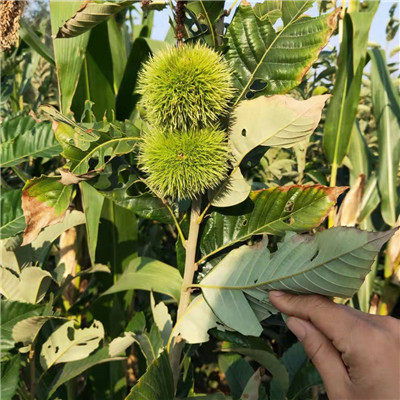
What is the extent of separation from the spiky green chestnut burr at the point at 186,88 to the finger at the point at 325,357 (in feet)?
1.15

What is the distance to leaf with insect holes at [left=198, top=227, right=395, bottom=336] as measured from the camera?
67 cm

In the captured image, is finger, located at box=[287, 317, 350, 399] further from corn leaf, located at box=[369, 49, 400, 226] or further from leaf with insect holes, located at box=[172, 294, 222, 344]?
corn leaf, located at box=[369, 49, 400, 226]

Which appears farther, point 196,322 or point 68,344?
point 68,344

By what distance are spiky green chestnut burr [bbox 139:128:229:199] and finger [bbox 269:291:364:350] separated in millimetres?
214

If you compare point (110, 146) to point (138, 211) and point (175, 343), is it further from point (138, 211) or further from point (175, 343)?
point (175, 343)

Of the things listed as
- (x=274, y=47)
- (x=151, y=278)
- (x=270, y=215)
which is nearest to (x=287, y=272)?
(x=270, y=215)

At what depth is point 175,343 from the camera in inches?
34.1

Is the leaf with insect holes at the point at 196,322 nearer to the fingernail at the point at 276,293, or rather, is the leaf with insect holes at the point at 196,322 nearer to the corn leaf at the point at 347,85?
the fingernail at the point at 276,293

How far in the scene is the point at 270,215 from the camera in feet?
2.75

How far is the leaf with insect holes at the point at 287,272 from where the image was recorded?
67cm

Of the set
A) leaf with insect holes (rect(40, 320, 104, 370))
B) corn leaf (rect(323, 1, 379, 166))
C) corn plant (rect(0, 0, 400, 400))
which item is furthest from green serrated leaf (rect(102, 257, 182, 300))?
corn leaf (rect(323, 1, 379, 166))

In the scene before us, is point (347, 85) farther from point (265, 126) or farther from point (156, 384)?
point (156, 384)

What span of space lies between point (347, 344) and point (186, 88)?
1.43ft

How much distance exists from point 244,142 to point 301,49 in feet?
0.60
